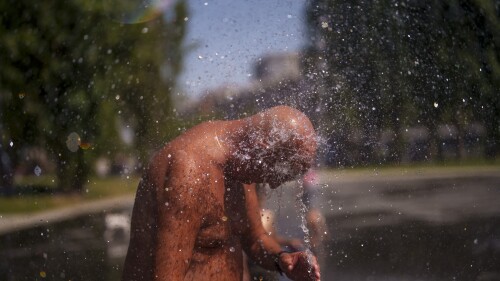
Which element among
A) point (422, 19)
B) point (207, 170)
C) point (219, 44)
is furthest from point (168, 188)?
point (422, 19)

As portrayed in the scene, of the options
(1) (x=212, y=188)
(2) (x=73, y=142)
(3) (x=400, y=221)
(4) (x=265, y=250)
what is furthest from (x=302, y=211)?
Answer: (2) (x=73, y=142)

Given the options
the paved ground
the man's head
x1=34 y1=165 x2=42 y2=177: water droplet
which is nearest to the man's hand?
the man's head

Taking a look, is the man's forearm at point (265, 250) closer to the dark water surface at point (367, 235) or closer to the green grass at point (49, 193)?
the dark water surface at point (367, 235)

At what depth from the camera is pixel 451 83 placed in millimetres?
2131

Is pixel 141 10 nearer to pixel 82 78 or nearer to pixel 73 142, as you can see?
pixel 82 78

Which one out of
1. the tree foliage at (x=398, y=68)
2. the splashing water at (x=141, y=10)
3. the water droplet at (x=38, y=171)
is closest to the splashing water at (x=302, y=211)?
the tree foliage at (x=398, y=68)

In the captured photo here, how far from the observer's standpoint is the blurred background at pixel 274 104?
1748 millimetres

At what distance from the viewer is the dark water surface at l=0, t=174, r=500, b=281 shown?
1823mm

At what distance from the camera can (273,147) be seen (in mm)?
1706

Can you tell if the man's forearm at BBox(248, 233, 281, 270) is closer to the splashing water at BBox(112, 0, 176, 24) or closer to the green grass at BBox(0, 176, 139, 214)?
the green grass at BBox(0, 176, 139, 214)

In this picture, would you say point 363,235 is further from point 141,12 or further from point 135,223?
point 141,12

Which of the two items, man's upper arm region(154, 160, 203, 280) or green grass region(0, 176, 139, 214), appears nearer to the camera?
man's upper arm region(154, 160, 203, 280)

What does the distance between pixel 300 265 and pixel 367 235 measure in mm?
235

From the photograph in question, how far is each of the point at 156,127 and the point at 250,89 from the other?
284 mm
